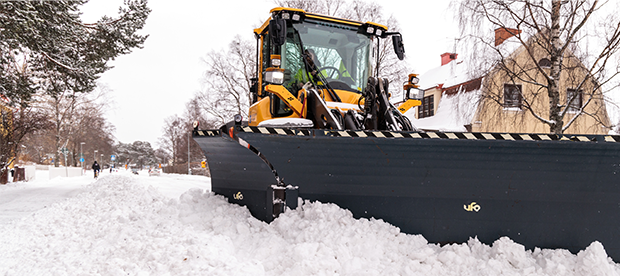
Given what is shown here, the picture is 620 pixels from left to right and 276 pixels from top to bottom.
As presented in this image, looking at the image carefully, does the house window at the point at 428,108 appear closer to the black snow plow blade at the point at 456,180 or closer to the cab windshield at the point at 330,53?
the cab windshield at the point at 330,53

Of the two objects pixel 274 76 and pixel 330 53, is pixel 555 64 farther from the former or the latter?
pixel 274 76

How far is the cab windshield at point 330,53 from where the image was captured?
5309mm

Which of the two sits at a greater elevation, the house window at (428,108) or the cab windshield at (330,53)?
the house window at (428,108)

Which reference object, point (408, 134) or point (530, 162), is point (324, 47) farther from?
point (530, 162)

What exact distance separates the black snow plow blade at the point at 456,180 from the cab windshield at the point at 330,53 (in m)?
2.00

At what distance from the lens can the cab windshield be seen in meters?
5.31

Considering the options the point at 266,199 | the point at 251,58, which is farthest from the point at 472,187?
the point at 251,58

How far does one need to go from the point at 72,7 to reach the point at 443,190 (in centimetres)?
1061

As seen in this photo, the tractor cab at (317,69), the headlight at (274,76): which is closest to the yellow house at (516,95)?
the tractor cab at (317,69)

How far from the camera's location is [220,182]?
4551 millimetres


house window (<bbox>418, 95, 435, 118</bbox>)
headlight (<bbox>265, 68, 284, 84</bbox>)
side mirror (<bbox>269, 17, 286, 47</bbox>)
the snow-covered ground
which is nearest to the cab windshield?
side mirror (<bbox>269, 17, 286, 47</bbox>)

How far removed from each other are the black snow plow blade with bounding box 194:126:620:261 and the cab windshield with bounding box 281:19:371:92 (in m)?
2.00

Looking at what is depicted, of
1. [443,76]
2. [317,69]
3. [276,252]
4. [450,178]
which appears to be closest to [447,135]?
[450,178]

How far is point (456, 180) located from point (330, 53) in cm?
282
